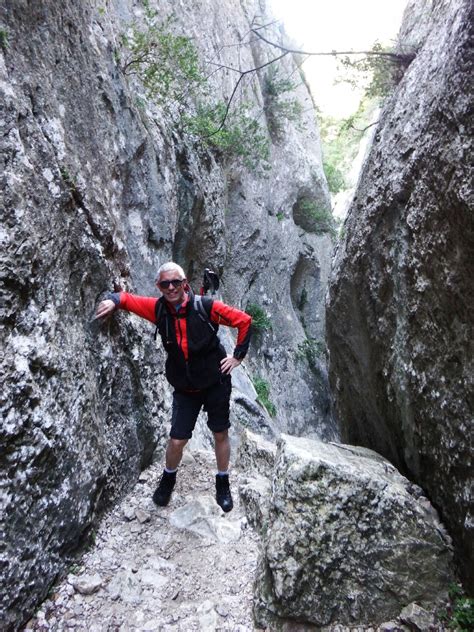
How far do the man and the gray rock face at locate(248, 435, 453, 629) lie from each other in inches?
39.6

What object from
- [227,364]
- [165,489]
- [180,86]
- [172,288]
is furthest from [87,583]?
[180,86]

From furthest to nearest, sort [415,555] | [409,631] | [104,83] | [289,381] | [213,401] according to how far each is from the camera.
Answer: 1. [289,381]
2. [104,83]
3. [213,401]
4. [415,555]
5. [409,631]

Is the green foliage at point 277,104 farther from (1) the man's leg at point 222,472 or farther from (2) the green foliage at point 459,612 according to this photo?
(2) the green foliage at point 459,612

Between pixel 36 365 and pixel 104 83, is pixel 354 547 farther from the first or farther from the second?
pixel 104 83

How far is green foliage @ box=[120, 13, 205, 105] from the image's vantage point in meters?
7.14

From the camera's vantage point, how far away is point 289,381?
14844 millimetres

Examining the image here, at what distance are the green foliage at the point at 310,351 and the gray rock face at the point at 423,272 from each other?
10037 mm

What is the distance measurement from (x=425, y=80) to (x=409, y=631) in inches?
180

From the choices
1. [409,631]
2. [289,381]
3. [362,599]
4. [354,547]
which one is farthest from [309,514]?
[289,381]

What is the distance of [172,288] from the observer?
12.3 ft

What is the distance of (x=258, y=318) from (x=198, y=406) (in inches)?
384

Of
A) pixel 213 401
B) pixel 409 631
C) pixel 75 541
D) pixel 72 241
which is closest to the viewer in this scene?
pixel 409 631

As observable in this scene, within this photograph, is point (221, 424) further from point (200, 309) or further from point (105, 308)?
point (105, 308)

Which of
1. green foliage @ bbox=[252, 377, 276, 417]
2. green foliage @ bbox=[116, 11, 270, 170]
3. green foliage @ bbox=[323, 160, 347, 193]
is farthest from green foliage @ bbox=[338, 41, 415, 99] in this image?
green foliage @ bbox=[323, 160, 347, 193]
